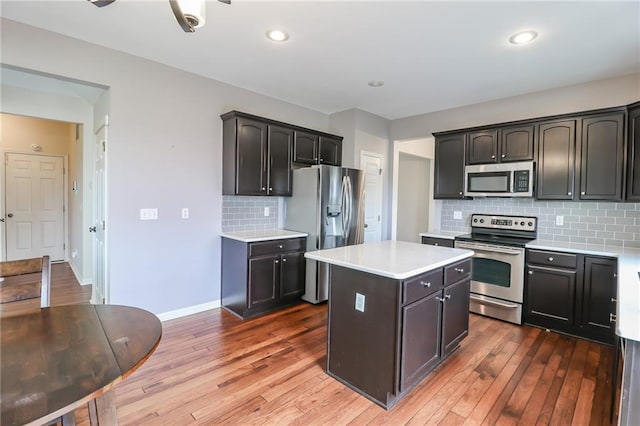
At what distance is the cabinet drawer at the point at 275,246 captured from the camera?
11.1 feet

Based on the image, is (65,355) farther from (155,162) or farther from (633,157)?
(633,157)

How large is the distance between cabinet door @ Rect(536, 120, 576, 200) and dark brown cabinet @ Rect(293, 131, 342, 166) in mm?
2525

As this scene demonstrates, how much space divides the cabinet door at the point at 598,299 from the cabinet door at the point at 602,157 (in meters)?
0.72

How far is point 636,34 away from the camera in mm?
2434

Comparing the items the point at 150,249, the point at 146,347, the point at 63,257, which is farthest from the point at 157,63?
the point at 63,257

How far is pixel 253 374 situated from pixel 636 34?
13.2 ft

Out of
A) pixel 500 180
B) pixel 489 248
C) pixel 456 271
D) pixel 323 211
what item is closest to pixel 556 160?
pixel 500 180

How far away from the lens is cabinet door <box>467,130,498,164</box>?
3752mm

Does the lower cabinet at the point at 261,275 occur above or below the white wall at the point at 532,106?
below

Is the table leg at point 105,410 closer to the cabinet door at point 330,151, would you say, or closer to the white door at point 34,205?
the cabinet door at point 330,151

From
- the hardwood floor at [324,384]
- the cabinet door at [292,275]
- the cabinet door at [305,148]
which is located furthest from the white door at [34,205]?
the cabinet door at [292,275]

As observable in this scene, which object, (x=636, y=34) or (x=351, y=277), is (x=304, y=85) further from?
(x=636, y=34)

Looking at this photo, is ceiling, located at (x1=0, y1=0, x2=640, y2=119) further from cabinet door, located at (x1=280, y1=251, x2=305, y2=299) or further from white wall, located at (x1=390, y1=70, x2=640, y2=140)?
cabinet door, located at (x1=280, y1=251, x2=305, y2=299)

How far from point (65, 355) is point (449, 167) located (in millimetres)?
4215
